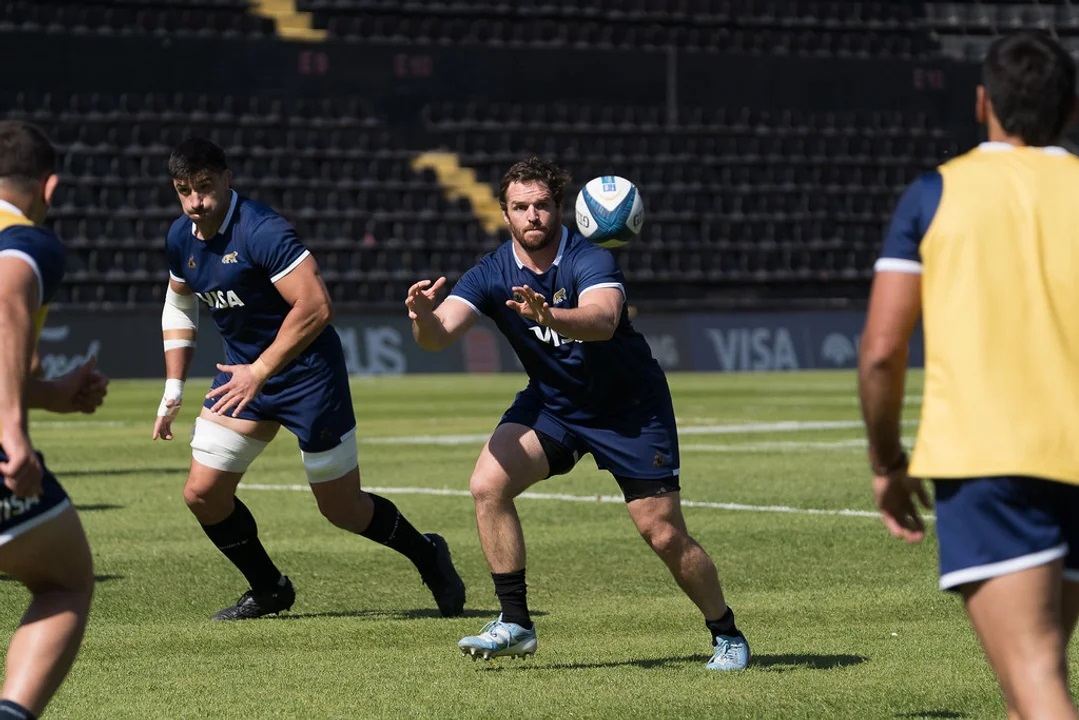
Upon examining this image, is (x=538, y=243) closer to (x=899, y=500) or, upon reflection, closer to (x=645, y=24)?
(x=899, y=500)

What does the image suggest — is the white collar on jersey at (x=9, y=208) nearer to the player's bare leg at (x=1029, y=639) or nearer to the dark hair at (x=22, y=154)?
the dark hair at (x=22, y=154)

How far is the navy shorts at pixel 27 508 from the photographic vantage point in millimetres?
4820

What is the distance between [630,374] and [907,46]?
3786 cm

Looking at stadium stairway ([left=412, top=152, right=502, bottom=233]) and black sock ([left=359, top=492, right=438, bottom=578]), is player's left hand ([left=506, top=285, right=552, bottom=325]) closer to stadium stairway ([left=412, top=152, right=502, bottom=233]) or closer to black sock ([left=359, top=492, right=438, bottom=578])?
black sock ([left=359, top=492, right=438, bottom=578])

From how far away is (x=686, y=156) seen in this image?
4066 cm

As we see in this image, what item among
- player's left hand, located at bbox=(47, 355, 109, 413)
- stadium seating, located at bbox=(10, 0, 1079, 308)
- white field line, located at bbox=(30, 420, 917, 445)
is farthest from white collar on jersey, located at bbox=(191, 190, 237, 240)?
stadium seating, located at bbox=(10, 0, 1079, 308)

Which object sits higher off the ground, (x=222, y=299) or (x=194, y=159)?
(x=194, y=159)

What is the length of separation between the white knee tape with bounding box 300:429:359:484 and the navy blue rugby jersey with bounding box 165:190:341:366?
1.49 ft

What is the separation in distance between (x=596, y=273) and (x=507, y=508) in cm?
103

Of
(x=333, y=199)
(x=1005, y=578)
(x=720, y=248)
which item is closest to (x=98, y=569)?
(x=1005, y=578)

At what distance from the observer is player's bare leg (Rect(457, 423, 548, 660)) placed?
7461 millimetres

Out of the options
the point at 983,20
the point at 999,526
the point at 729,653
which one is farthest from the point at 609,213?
the point at 983,20

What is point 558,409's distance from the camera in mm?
7648

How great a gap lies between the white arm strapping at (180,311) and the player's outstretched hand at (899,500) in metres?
5.11
